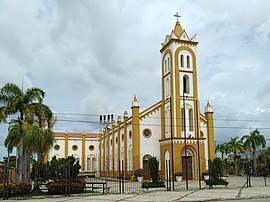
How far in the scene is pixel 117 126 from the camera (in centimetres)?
4725

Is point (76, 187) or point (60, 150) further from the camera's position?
point (60, 150)

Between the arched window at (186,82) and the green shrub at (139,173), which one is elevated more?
the arched window at (186,82)

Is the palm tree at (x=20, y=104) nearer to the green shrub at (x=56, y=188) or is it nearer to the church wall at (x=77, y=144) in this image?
the green shrub at (x=56, y=188)

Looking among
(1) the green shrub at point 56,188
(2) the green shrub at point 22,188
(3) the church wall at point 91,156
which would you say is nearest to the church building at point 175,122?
(1) the green shrub at point 56,188

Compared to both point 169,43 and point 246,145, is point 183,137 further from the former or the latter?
point 246,145

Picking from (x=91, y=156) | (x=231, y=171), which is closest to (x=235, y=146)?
(x=231, y=171)

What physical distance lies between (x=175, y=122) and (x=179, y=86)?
433 centimetres

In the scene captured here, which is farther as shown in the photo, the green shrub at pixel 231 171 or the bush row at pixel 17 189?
the green shrub at pixel 231 171

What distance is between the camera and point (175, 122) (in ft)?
123

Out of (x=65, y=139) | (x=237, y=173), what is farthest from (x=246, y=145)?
(x=65, y=139)

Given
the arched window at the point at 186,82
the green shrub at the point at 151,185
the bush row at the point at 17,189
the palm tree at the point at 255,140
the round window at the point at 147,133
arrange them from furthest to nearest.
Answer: the palm tree at the point at 255,140, the arched window at the point at 186,82, the round window at the point at 147,133, the green shrub at the point at 151,185, the bush row at the point at 17,189

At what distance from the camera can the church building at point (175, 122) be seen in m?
37.3

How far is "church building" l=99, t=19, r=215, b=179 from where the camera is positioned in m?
37.3

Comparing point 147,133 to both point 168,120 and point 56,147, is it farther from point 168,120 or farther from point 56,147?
point 56,147
